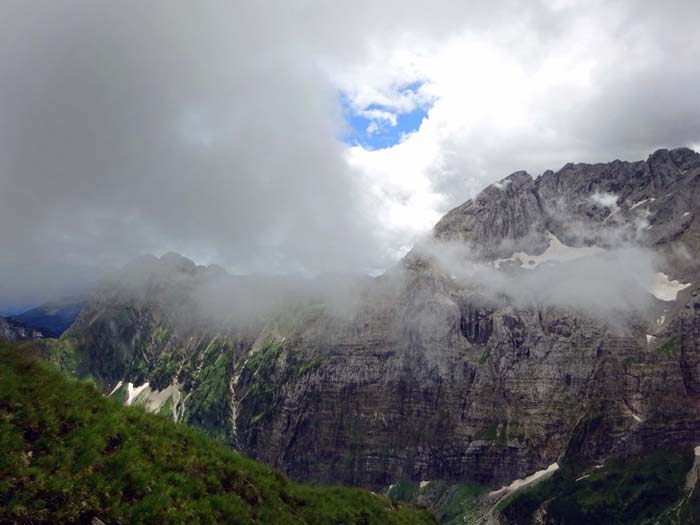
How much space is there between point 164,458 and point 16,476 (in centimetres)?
660

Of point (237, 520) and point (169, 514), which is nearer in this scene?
point (169, 514)

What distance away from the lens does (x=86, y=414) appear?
1916cm

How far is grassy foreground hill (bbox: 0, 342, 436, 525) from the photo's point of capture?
1484 cm

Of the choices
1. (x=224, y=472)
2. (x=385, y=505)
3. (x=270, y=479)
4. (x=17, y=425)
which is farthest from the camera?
(x=385, y=505)

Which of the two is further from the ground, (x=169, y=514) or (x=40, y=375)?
(x=40, y=375)

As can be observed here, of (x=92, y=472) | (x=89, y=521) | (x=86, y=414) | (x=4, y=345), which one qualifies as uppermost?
(x=4, y=345)

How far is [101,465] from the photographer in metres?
17.2

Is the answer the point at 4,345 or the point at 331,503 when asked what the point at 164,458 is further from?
the point at 331,503

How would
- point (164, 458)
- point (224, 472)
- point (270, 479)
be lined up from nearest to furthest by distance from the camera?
point (164, 458) < point (224, 472) < point (270, 479)

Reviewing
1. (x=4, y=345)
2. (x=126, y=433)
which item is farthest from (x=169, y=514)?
(x=4, y=345)

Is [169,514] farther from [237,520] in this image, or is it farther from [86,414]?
[86,414]

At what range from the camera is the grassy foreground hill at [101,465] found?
14.8 m

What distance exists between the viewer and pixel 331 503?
1237 inches

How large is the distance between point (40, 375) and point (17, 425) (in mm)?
3825
